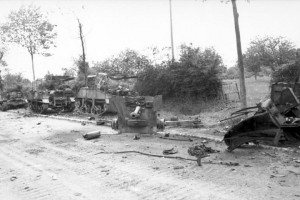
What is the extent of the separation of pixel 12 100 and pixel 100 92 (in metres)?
16.0

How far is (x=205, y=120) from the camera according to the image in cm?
1345

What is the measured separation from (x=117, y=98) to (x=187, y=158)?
4.55m

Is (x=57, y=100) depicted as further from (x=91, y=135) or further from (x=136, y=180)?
(x=136, y=180)

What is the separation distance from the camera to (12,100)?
1217 inches

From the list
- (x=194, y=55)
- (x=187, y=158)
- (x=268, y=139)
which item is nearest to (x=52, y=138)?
(x=187, y=158)

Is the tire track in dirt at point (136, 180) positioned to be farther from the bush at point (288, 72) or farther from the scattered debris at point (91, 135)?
the bush at point (288, 72)

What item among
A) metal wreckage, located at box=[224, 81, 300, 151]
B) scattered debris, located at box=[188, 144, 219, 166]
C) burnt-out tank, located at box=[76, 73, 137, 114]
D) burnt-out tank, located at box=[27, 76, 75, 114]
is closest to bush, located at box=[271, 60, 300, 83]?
burnt-out tank, located at box=[76, 73, 137, 114]

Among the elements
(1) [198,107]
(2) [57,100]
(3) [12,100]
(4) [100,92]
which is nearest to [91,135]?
(1) [198,107]

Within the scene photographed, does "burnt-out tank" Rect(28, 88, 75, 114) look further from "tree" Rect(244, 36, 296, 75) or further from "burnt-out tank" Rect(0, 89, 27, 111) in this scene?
"tree" Rect(244, 36, 296, 75)

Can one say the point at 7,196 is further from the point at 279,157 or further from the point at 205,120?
the point at 205,120

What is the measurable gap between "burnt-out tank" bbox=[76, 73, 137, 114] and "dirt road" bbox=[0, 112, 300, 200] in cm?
928

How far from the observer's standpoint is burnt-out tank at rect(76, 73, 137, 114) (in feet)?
A: 59.9

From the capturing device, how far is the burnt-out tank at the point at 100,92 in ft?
59.9

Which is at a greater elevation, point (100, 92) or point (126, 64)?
point (126, 64)
